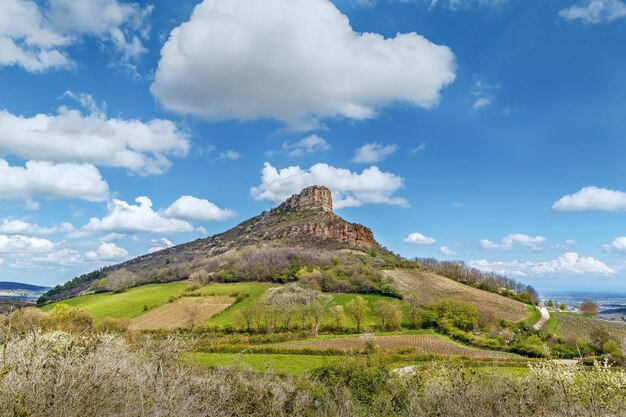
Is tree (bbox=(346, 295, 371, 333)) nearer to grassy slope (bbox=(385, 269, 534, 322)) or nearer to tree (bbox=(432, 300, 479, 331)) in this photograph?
tree (bbox=(432, 300, 479, 331))

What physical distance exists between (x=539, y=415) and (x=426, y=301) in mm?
73162

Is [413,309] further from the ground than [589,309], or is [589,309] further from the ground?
[413,309]

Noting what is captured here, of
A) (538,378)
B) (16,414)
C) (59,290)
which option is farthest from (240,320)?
(59,290)

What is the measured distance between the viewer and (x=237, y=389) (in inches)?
752

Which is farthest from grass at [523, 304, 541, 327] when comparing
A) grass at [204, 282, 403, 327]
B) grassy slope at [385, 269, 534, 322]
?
grass at [204, 282, 403, 327]

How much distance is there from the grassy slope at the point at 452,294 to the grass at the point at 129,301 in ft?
174

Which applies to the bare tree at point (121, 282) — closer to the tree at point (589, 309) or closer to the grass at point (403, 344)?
the grass at point (403, 344)

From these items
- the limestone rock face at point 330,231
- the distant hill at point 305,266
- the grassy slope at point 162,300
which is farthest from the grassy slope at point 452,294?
the limestone rock face at point 330,231

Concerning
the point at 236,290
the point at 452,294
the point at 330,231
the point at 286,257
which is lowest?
the point at 452,294

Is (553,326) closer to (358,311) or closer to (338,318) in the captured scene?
(358,311)

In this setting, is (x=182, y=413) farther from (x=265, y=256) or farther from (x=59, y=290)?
(x=59, y=290)

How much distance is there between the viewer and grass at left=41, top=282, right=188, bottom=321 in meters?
80.2

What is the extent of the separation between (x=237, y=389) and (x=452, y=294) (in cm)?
8203

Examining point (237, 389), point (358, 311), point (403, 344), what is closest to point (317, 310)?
point (358, 311)
